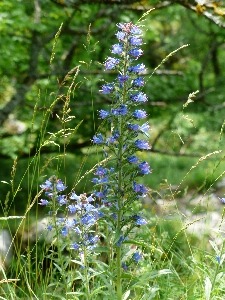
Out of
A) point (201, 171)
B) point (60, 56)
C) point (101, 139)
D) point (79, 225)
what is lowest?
point (201, 171)

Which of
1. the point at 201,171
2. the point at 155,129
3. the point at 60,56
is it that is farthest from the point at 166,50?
the point at 60,56

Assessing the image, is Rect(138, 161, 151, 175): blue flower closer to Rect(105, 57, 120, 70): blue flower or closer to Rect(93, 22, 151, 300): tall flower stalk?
Rect(93, 22, 151, 300): tall flower stalk

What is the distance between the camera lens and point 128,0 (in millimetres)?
4137

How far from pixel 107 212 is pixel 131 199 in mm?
124

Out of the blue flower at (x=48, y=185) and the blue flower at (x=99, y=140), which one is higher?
the blue flower at (x=99, y=140)

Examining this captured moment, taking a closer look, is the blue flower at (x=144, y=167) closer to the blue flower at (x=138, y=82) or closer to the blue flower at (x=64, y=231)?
the blue flower at (x=138, y=82)

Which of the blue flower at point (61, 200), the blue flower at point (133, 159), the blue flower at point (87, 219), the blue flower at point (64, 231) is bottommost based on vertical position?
the blue flower at point (64, 231)

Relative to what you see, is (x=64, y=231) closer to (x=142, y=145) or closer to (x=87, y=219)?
(x=87, y=219)

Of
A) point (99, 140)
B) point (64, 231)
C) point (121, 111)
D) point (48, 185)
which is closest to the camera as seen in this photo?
point (121, 111)

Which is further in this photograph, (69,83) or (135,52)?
(69,83)

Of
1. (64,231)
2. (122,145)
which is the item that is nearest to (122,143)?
(122,145)

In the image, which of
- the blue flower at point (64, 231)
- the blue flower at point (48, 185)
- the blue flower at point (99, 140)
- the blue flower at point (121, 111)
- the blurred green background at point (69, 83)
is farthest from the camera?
the blurred green background at point (69, 83)

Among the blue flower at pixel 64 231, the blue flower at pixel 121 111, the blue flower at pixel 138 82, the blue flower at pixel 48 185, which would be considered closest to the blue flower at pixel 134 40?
the blue flower at pixel 138 82

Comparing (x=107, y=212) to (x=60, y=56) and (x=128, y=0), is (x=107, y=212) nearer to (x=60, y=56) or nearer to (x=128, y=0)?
(x=128, y=0)
